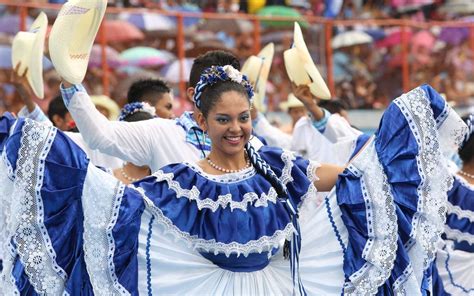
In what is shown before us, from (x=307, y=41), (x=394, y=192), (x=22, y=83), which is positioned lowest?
(x=307, y=41)

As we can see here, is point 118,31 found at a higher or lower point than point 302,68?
lower

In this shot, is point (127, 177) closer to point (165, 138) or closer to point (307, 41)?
point (165, 138)

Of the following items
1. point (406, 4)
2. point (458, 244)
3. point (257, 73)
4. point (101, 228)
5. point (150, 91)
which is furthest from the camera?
point (406, 4)

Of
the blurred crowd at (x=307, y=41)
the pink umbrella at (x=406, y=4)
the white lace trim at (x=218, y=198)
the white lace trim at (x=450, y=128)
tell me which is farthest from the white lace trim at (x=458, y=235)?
the pink umbrella at (x=406, y=4)

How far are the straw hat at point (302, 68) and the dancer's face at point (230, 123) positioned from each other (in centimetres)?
138

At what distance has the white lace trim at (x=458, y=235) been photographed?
5.59 m

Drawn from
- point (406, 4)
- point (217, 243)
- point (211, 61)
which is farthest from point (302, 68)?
point (406, 4)

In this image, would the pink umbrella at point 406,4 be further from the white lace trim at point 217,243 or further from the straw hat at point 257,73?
the white lace trim at point 217,243

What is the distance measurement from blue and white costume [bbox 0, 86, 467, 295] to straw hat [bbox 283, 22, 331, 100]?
45.9 inches

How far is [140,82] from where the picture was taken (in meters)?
6.39

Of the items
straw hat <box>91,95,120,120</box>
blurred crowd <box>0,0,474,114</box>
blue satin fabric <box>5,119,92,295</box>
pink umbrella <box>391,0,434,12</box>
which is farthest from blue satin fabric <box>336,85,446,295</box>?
pink umbrella <box>391,0,434,12</box>

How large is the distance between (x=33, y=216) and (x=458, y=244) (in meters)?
2.57

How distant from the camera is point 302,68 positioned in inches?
224

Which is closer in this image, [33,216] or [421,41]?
→ [33,216]
